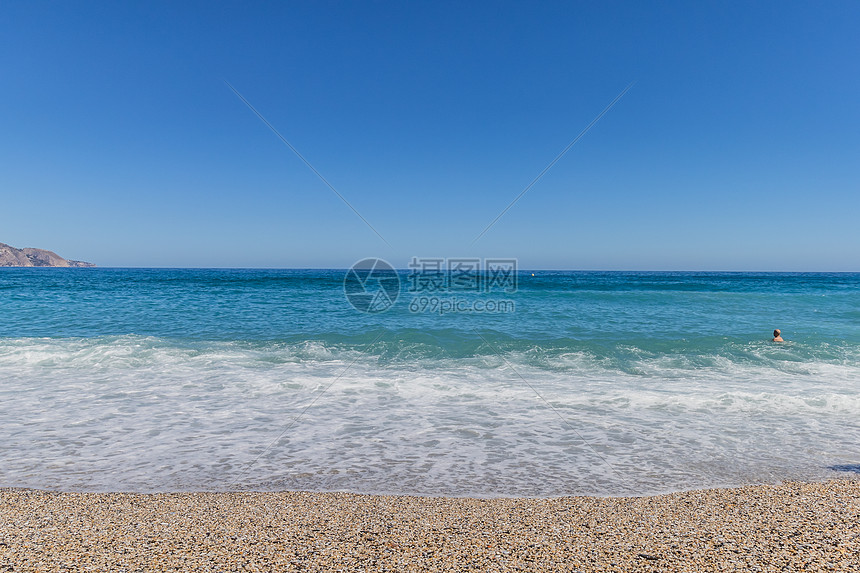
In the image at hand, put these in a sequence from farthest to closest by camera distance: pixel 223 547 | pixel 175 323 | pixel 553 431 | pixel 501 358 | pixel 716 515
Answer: pixel 175 323 → pixel 501 358 → pixel 553 431 → pixel 716 515 → pixel 223 547

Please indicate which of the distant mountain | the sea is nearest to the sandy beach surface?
the sea

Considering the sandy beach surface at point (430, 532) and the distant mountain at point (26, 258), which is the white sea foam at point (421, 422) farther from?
the distant mountain at point (26, 258)

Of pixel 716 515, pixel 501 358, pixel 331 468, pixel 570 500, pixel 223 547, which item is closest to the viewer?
pixel 223 547

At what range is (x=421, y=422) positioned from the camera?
6.40m

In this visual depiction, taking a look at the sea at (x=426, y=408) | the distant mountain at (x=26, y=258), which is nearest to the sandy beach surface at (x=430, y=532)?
the sea at (x=426, y=408)

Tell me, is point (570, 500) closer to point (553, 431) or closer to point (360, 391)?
point (553, 431)

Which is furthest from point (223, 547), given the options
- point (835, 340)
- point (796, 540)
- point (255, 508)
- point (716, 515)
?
point (835, 340)

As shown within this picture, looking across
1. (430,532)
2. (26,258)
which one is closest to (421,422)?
(430,532)

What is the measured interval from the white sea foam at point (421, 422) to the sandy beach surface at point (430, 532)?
0.42 meters

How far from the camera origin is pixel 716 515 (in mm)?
3604

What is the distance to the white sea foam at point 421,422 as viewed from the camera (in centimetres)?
457

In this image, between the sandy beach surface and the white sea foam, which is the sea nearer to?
the white sea foam

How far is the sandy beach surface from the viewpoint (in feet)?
9.44

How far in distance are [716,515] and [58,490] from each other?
226 inches
